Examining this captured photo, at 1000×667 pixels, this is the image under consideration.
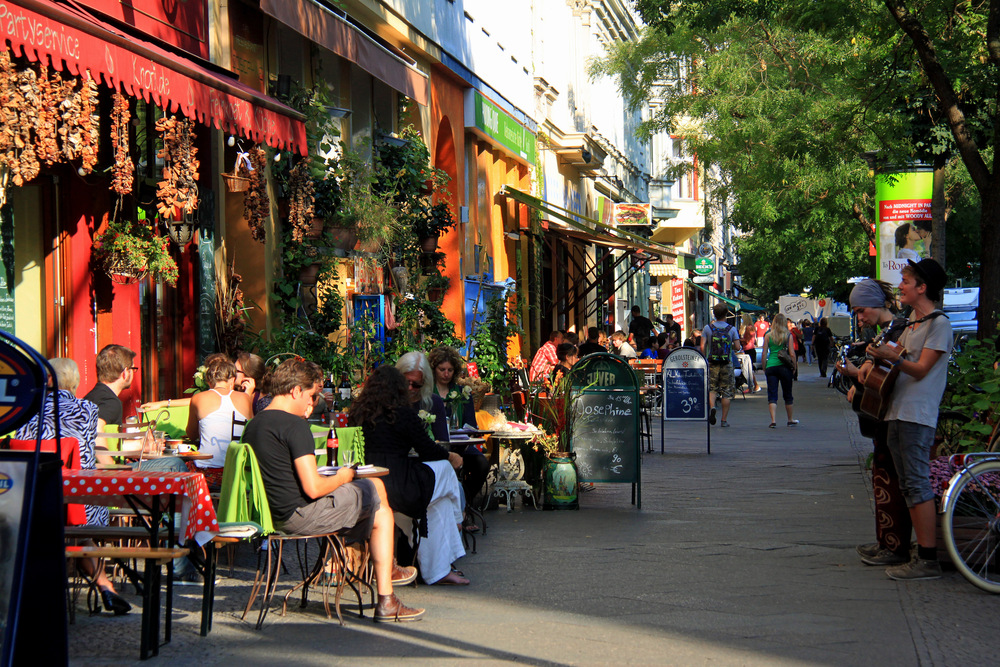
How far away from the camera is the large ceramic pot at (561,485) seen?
1067 centimetres

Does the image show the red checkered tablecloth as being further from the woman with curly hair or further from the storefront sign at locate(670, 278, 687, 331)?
the storefront sign at locate(670, 278, 687, 331)

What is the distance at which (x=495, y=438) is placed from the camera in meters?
10.6

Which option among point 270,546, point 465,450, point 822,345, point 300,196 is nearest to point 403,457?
point 270,546

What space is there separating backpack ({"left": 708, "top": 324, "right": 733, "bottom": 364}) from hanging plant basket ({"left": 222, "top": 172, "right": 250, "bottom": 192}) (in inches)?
379

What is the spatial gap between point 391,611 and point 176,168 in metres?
4.65

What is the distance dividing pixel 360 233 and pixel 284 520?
7.31 meters

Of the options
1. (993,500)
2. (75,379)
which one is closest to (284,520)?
(75,379)

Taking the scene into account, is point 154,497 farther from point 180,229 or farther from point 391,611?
point 180,229

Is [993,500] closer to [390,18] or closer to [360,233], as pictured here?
[360,233]

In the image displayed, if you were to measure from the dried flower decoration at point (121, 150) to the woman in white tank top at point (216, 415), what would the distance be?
1.36 m

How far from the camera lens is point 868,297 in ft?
26.6

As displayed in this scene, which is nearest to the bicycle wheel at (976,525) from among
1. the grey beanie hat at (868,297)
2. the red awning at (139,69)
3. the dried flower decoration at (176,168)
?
the grey beanie hat at (868,297)

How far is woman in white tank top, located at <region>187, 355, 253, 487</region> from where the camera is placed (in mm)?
8312

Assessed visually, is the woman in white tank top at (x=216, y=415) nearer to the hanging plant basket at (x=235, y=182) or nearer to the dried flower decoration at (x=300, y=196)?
the hanging plant basket at (x=235, y=182)
